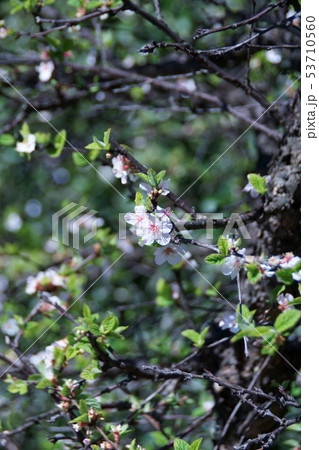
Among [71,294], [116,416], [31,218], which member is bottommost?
[116,416]

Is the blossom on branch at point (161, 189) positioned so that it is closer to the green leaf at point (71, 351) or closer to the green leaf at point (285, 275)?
the green leaf at point (285, 275)

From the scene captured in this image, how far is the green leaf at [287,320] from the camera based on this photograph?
0.95m

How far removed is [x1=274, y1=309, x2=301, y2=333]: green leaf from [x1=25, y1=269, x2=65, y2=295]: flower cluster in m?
0.63

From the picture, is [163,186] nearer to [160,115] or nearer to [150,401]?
[150,401]

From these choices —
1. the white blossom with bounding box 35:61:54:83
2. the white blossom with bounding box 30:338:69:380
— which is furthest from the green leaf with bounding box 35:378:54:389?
the white blossom with bounding box 35:61:54:83

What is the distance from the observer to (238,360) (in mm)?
1139

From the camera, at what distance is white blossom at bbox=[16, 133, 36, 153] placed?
1.28 meters

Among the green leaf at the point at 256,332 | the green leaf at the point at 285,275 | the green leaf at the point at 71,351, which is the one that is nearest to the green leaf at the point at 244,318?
the green leaf at the point at 256,332

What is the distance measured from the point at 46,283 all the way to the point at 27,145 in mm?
364

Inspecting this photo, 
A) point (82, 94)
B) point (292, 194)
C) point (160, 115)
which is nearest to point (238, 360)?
point (292, 194)

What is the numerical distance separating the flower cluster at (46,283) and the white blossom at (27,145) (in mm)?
335

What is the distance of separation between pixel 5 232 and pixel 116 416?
1079 millimetres

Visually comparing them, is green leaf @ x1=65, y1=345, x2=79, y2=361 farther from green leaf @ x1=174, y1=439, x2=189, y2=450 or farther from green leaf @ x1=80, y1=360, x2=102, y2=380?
green leaf @ x1=174, y1=439, x2=189, y2=450

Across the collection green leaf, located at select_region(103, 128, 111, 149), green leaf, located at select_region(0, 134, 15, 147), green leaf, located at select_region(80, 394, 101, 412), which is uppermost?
green leaf, located at select_region(103, 128, 111, 149)
